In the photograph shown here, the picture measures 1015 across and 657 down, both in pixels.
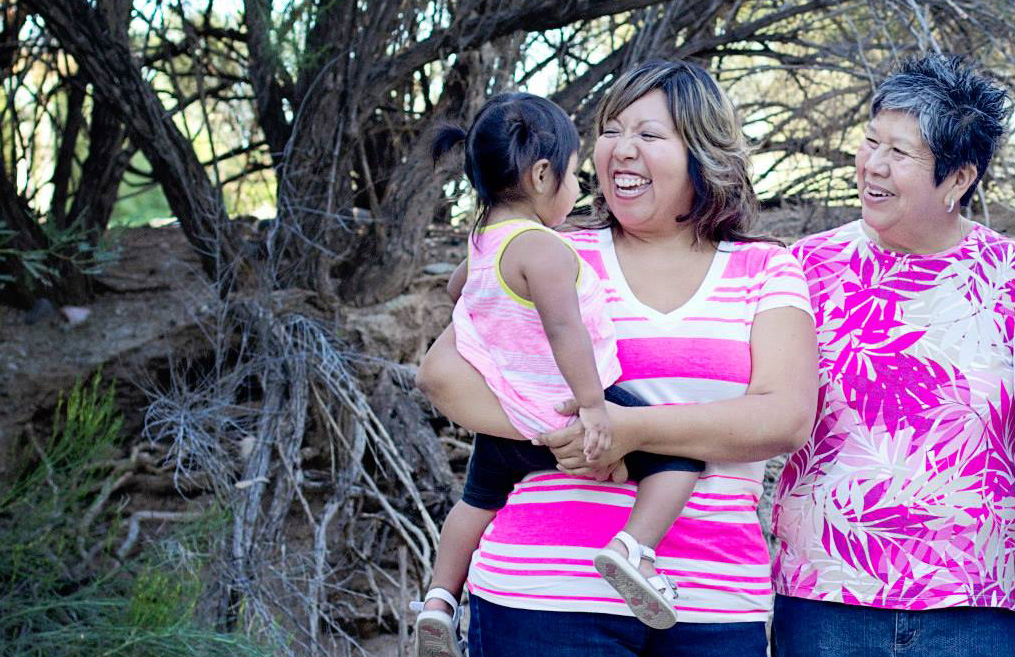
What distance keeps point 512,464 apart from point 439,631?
337 mm

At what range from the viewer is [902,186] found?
2002 mm

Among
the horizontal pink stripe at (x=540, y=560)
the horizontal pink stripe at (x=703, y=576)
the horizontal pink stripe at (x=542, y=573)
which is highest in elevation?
the horizontal pink stripe at (x=540, y=560)

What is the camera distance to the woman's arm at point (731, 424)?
1.79m

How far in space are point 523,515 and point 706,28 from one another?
3143 mm

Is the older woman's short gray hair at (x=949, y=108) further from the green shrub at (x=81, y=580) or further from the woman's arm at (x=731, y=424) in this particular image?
the green shrub at (x=81, y=580)

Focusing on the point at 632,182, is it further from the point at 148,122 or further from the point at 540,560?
the point at 148,122

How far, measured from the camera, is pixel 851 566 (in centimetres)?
196

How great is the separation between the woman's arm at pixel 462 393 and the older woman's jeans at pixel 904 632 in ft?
2.03

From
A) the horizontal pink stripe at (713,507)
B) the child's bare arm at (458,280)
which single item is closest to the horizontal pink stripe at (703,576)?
the horizontal pink stripe at (713,507)

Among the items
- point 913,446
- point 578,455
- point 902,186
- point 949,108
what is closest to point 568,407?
point 578,455

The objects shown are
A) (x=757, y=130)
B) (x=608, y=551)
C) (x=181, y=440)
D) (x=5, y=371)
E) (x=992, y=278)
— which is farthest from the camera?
(x=757, y=130)

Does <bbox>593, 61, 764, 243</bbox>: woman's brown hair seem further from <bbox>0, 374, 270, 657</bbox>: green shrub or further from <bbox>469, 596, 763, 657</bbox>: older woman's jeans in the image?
<bbox>0, 374, 270, 657</bbox>: green shrub

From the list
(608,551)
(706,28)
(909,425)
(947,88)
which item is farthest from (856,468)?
(706,28)

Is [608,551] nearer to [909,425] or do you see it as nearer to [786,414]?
[786,414]
